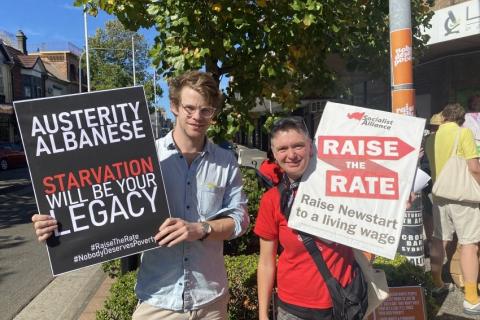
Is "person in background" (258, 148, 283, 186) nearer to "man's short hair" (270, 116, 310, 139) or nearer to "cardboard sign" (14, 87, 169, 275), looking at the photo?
"man's short hair" (270, 116, 310, 139)

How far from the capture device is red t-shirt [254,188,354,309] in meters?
2.34

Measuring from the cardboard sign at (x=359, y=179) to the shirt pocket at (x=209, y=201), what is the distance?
1.28 ft

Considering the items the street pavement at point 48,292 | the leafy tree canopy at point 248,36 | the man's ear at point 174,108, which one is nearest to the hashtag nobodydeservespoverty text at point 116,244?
the man's ear at point 174,108

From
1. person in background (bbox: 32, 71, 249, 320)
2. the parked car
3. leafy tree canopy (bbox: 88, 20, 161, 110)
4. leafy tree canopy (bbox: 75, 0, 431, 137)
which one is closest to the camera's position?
person in background (bbox: 32, 71, 249, 320)

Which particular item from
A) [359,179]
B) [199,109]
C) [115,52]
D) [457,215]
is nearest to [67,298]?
[199,109]

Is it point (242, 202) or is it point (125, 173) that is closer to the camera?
point (125, 173)

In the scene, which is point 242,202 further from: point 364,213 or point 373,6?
point 373,6

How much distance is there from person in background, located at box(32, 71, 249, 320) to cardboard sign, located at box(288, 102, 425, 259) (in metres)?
0.38

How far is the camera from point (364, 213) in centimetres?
240

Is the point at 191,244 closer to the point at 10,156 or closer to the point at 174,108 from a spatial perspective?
the point at 174,108

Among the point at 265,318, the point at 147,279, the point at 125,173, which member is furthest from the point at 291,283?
the point at 125,173

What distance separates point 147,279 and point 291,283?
28.8 inches

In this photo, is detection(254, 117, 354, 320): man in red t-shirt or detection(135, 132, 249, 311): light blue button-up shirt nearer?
detection(135, 132, 249, 311): light blue button-up shirt

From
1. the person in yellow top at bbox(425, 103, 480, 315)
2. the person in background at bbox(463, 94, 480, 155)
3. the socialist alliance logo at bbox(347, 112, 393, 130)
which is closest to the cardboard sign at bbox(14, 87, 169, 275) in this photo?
the socialist alliance logo at bbox(347, 112, 393, 130)
